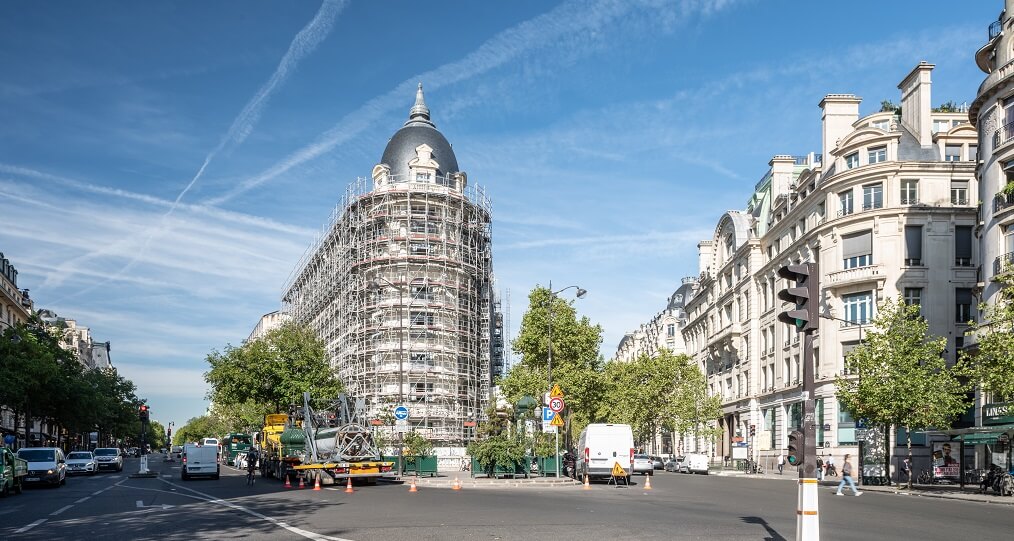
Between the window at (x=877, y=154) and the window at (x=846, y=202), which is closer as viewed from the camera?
the window at (x=877, y=154)

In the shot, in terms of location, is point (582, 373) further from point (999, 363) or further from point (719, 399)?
point (999, 363)

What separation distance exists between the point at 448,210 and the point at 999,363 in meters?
53.6

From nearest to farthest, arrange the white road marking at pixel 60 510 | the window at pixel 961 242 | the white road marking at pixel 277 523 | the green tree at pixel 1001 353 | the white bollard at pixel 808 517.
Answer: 1. the white bollard at pixel 808 517
2. the white road marking at pixel 277 523
3. the white road marking at pixel 60 510
4. the green tree at pixel 1001 353
5. the window at pixel 961 242

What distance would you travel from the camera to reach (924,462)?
53125 mm

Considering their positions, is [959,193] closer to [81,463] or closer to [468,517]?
Result: [468,517]

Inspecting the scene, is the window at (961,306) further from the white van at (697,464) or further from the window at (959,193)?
the white van at (697,464)

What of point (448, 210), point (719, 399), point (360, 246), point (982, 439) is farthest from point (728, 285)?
point (982, 439)

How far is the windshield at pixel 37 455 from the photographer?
3972cm

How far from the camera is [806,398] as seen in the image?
13258 millimetres

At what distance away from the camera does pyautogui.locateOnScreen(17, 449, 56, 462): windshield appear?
39719mm

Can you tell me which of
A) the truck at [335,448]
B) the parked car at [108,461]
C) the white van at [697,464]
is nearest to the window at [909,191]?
the white van at [697,464]

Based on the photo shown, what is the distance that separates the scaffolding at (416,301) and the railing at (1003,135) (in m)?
42.2

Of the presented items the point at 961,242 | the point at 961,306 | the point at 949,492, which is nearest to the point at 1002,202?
the point at 949,492

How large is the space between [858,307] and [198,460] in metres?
36.8
